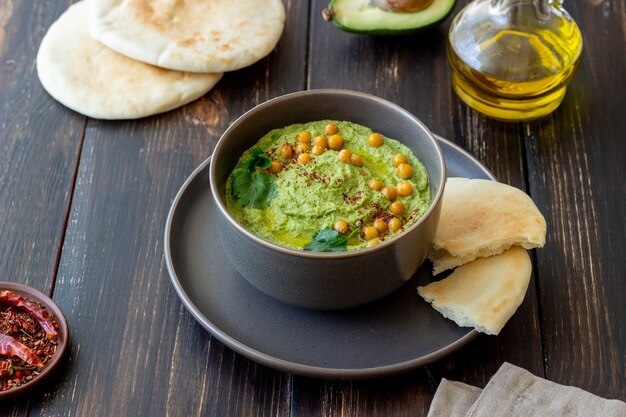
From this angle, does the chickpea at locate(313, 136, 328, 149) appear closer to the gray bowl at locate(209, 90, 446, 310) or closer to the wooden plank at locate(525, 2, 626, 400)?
the gray bowl at locate(209, 90, 446, 310)

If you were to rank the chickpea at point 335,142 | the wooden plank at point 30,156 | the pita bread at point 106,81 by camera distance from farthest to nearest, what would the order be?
the pita bread at point 106,81, the wooden plank at point 30,156, the chickpea at point 335,142

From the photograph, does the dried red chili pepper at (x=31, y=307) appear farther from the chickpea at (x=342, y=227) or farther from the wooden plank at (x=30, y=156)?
the chickpea at (x=342, y=227)

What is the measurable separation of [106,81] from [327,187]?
106 centimetres

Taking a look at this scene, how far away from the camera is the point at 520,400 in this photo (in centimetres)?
199

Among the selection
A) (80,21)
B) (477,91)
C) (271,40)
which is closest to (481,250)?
(477,91)

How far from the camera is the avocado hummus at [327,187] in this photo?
82.1 inches

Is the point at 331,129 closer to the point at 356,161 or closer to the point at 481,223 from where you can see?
the point at 356,161

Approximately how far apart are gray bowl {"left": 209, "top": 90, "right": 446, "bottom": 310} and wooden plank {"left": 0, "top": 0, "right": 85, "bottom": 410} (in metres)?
0.64

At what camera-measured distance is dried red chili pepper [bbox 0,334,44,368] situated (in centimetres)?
205

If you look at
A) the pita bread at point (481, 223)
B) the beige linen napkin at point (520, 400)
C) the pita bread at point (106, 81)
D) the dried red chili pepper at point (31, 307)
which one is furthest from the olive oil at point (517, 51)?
the dried red chili pepper at point (31, 307)

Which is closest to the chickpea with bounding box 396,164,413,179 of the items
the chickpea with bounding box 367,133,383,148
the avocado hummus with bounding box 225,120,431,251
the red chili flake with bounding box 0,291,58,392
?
the avocado hummus with bounding box 225,120,431,251

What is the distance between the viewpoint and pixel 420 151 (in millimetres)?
2234

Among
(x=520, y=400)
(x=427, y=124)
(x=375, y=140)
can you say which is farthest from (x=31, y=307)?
(x=427, y=124)

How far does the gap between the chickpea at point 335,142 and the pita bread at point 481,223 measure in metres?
0.33
